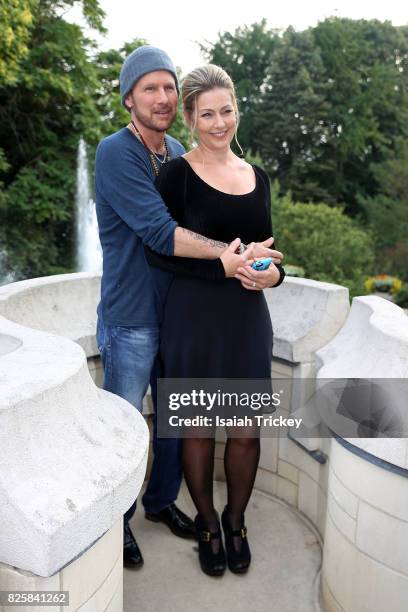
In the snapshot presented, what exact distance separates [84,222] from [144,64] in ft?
43.2

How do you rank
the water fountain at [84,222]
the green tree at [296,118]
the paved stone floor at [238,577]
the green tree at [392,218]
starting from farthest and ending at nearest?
the green tree at [296,118] < the green tree at [392,218] < the water fountain at [84,222] < the paved stone floor at [238,577]

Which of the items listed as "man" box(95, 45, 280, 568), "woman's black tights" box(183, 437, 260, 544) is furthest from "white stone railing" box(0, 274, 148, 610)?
"woman's black tights" box(183, 437, 260, 544)

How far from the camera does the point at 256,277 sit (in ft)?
7.16

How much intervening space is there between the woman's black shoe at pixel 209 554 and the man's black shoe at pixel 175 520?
262 millimetres

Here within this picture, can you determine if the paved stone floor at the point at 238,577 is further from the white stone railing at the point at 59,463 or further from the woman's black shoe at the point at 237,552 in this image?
the white stone railing at the point at 59,463

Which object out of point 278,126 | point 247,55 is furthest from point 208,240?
point 247,55

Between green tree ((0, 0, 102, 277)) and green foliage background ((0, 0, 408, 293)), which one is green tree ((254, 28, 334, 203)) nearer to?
green foliage background ((0, 0, 408, 293))

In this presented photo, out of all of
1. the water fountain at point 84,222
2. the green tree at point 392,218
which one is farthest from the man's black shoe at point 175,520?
the green tree at point 392,218

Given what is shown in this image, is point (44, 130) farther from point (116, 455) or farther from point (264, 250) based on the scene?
point (116, 455)

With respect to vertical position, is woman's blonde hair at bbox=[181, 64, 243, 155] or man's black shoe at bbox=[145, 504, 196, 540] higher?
woman's blonde hair at bbox=[181, 64, 243, 155]

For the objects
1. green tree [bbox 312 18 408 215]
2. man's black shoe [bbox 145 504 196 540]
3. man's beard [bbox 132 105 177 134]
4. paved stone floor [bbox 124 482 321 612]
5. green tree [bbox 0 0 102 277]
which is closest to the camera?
man's beard [bbox 132 105 177 134]

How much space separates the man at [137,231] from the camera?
2.11 metres

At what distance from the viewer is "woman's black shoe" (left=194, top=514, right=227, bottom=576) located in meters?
2.53

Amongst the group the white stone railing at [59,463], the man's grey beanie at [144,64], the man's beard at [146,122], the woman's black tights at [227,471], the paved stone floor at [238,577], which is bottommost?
the paved stone floor at [238,577]
